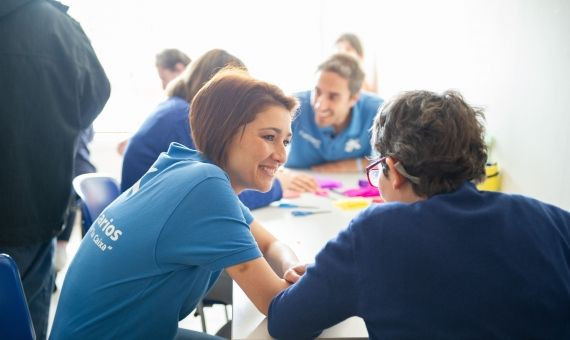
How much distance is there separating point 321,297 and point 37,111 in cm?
131

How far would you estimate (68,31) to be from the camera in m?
1.89

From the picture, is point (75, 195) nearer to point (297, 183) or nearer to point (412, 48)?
point (297, 183)

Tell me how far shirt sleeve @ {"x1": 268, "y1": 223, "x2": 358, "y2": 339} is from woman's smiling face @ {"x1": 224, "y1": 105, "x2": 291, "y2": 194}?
0.40 m

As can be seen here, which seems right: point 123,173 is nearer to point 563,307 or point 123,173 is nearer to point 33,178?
point 33,178

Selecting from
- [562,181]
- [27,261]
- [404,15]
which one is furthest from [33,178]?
[404,15]

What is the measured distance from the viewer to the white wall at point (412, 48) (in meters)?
1.80

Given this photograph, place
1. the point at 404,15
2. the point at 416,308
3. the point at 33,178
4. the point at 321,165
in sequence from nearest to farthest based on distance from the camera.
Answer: the point at 416,308 → the point at 33,178 → the point at 321,165 → the point at 404,15

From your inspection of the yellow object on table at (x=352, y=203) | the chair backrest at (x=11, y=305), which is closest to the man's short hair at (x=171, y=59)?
the yellow object on table at (x=352, y=203)

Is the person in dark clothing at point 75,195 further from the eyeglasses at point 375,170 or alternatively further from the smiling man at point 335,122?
the eyeglasses at point 375,170

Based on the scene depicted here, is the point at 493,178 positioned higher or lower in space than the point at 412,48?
lower

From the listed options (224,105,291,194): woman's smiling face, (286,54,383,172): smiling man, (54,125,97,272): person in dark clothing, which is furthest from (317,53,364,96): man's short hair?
(54,125,97,272): person in dark clothing

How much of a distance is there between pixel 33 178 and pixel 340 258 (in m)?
1.34

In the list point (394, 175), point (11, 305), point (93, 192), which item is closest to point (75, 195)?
point (93, 192)

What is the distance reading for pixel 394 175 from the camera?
110 centimetres
